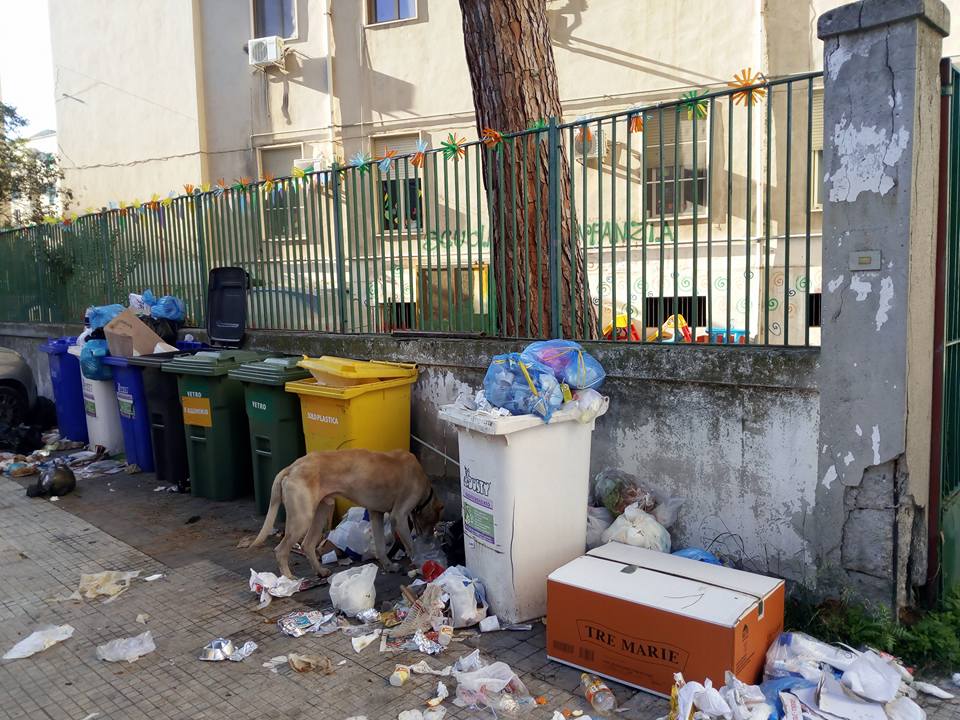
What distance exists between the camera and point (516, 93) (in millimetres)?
6164

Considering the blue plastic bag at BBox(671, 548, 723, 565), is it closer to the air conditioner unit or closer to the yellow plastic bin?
the yellow plastic bin

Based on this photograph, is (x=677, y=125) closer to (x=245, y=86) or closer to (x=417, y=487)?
(x=417, y=487)

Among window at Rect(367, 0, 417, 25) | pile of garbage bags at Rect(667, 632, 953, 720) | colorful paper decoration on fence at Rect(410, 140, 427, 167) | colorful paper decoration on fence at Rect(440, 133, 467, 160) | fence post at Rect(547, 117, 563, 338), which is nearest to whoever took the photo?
pile of garbage bags at Rect(667, 632, 953, 720)

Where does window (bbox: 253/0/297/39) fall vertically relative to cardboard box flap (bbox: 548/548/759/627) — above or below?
above

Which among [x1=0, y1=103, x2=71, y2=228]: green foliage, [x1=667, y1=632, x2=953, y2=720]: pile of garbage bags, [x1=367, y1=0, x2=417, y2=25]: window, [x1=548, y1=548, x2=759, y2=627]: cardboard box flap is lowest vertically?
[x1=667, y1=632, x2=953, y2=720]: pile of garbage bags

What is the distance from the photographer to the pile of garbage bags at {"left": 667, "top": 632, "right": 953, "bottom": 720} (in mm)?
3152

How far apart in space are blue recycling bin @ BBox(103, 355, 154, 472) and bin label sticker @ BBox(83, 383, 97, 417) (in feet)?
1.92

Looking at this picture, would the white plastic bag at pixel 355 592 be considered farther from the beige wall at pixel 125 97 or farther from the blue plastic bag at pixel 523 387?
the beige wall at pixel 125 97

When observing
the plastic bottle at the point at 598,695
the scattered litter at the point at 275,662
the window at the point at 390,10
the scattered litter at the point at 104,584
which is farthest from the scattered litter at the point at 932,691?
the window at the point at 390,10

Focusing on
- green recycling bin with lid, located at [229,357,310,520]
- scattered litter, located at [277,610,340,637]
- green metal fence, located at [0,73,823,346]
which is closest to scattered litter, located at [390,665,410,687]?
scattered litter, located at [277,610,340,637]

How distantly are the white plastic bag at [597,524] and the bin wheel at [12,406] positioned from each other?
792 cm

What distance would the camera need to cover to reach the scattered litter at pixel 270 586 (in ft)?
15.1

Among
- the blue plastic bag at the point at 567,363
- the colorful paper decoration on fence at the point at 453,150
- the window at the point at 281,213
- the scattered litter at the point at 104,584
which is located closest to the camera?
the blue plastic bag at the point at 567,363

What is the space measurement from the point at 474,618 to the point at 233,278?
17.5 feet
